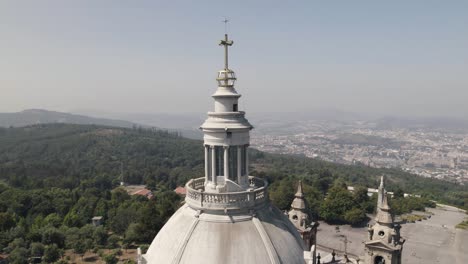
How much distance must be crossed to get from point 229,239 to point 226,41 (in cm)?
1074

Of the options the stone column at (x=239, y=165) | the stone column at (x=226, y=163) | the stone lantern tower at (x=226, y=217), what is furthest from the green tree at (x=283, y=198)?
the stone column at (x=226, y=163)

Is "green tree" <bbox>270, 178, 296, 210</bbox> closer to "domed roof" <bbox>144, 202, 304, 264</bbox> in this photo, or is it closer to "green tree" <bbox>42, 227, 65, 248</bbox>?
"green tree" <bbox>42, 227, 65, 248</bbox>

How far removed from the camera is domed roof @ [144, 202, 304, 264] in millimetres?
16875

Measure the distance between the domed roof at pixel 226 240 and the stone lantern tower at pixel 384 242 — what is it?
1122 centimetres

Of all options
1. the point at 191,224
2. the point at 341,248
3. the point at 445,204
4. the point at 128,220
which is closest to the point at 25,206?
the point at 128,220

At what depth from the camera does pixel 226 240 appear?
17.3 metres

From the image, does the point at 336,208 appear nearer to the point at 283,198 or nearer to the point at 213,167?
the point at 283,198

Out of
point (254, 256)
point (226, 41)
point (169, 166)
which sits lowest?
point (169, 166)

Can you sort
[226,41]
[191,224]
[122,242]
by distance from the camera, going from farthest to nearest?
[122,242] → [226,41] → [191,224]

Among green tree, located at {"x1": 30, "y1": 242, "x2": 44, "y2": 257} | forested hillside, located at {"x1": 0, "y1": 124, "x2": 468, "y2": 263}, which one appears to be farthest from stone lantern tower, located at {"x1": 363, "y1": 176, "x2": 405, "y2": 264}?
green tree, located at {"x1": 30, "y1": 242, "x2": 44, "y2": 257}

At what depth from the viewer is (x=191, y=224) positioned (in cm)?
1836

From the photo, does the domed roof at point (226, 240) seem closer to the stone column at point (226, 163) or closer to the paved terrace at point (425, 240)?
the stone column at point (226, 163)

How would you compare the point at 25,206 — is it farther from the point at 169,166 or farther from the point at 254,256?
the point at 169,166

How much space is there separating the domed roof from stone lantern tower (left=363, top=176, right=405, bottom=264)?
11224 mm
